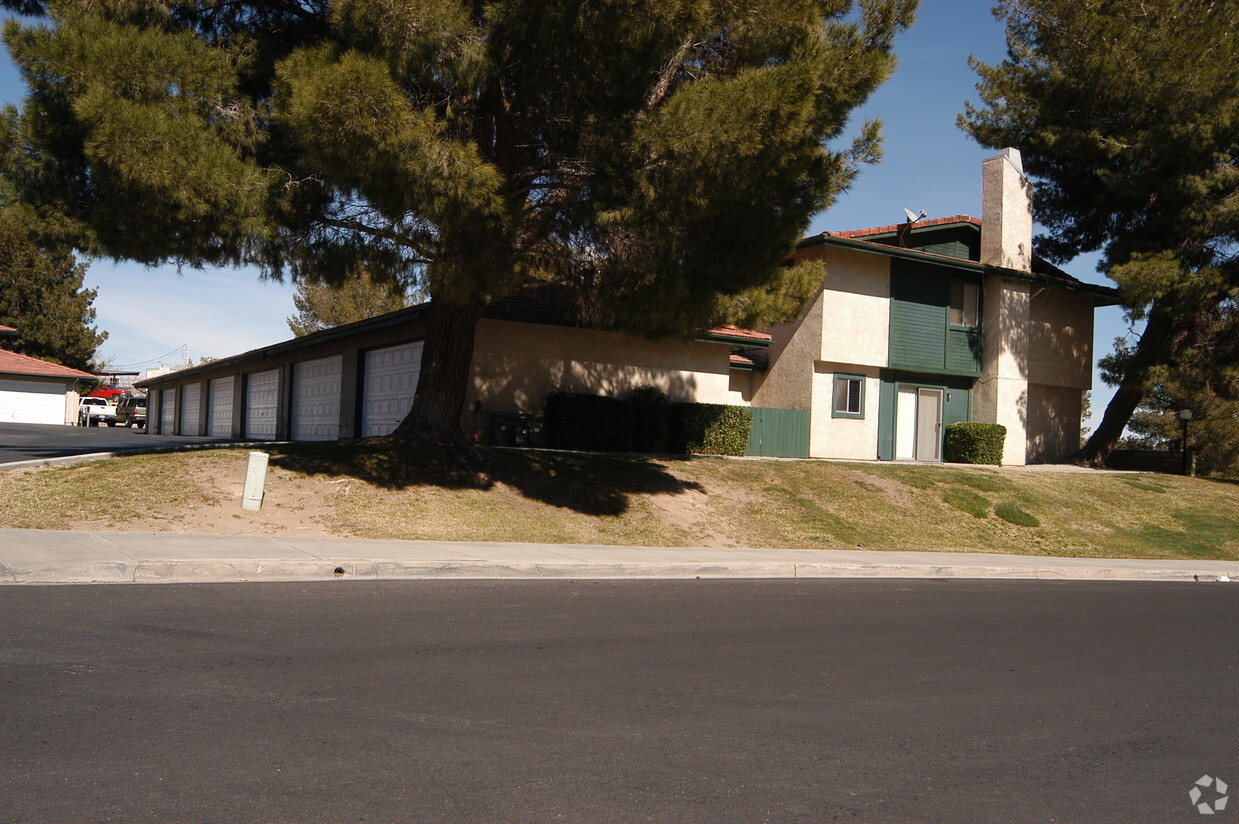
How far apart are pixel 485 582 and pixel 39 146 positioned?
993 cm

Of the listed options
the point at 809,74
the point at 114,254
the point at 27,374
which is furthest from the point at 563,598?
the point at 27,374

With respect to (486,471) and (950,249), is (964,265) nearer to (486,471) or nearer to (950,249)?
(950,249)

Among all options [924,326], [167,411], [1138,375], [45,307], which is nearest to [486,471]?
[924,326]

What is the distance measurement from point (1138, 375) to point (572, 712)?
27.2 metres

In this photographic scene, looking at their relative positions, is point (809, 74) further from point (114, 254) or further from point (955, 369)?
point (955, 369)

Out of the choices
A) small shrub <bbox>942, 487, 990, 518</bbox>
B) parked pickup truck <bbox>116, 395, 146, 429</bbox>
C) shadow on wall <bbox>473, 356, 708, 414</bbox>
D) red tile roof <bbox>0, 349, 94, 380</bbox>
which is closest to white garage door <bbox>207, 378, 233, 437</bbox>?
red tile roof <bbox>0, 349, 94, 380</bbox>

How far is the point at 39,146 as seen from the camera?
15.2 meters

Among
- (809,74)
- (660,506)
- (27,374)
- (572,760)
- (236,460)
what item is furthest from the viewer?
(27,374)

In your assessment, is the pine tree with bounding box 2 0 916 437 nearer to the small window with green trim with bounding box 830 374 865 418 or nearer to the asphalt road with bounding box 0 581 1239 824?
the asphalt road with bounding box 0 581 1239 824

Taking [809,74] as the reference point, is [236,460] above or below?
below

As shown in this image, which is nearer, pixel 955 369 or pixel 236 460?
pixel 236 460

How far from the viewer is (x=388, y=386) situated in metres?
24.0

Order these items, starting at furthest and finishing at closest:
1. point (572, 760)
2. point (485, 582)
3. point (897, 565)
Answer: point (897, 565), point (485, 582), point (572, 760)

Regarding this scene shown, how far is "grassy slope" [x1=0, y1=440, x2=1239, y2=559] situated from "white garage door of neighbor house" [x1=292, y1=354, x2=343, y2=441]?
9.05m
